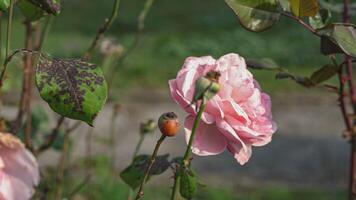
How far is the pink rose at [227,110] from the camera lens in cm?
65

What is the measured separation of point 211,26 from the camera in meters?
6.86

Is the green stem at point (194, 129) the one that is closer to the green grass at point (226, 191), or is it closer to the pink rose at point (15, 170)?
the pink rose at point (15, 170)

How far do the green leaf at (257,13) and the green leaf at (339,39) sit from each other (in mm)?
58

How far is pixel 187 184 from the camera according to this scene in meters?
0.69

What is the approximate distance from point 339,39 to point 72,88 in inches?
10.9

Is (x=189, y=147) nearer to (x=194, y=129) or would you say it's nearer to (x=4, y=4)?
(x=194, y=129)

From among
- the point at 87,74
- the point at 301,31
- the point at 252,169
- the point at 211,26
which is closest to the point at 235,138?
the point at 87,74

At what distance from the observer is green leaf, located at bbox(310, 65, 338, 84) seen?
0.93 metres

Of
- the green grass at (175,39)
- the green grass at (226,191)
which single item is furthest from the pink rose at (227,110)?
the green grass at (175,39)

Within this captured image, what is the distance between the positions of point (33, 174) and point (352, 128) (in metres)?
0.48

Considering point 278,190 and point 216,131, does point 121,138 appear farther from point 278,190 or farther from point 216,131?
point 216,131

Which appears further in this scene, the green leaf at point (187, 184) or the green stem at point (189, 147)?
the green leaf at point (187, 184)

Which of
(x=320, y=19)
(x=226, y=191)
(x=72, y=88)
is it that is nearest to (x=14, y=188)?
(x=72, y=88)

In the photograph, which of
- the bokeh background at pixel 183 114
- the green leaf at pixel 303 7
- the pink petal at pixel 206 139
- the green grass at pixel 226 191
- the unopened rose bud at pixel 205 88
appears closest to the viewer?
the unopened rose bud at pixel 205 88
